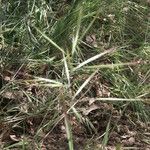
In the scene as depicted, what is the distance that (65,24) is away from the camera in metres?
2.95

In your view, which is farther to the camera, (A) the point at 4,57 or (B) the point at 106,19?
(B) the point at 106,19

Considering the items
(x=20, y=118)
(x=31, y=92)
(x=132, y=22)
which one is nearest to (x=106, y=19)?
(x=132, y=22)

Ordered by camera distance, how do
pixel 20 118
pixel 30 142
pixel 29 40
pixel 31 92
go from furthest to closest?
1. pixel 29 40
2. pixel 31 92
3. pixel 20 118
4. pixel 30 142

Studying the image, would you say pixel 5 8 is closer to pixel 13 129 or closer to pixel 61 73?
pixel 61 73

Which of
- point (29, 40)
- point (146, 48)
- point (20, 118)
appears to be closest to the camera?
point (20, 118)

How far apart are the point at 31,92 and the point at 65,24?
0.50 meters

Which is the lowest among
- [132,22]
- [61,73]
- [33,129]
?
[33,129]

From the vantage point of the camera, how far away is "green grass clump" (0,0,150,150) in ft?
8.57

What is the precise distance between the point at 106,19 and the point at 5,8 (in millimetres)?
693

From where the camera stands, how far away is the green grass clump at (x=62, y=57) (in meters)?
2.61

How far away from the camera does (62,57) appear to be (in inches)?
115

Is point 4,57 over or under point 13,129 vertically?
over

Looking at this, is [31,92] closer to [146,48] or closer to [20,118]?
[20,118]


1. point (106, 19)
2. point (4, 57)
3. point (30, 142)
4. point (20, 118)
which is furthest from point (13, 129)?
point (106, 19)
